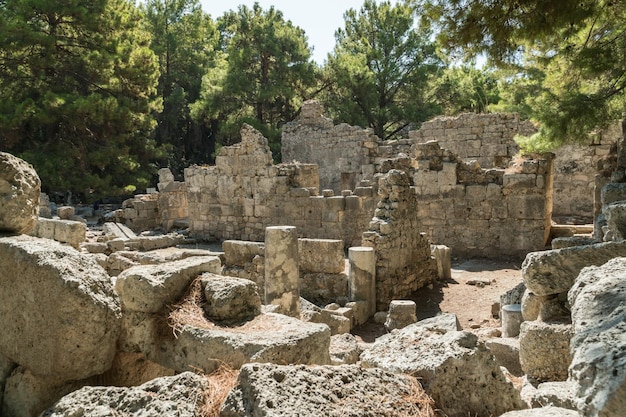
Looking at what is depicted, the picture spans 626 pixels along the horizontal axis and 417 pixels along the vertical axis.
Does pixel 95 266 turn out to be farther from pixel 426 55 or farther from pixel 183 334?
pixel 426 55

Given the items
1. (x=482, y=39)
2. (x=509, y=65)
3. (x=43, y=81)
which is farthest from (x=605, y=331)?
(x=43, y=81)

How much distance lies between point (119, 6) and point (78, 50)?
255 cm

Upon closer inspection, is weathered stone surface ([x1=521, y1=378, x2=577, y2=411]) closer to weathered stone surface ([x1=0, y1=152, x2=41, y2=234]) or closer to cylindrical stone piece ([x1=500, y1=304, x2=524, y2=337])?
cylindrical stone piece ([x1=500, y1=304, x2=524, y2=337])

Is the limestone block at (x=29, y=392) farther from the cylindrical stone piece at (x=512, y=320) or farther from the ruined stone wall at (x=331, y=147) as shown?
the ruined stone wall at (x=331, y=147)

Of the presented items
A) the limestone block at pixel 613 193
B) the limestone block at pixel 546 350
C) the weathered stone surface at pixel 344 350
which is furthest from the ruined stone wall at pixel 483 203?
the limestone block at pixel 546 350

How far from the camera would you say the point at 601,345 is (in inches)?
66.8

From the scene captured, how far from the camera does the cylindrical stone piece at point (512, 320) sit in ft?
17.9

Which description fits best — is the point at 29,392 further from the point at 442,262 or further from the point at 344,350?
the point at 442,262

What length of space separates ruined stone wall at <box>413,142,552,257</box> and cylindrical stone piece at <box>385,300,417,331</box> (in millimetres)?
4892

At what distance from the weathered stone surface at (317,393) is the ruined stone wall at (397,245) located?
676cm

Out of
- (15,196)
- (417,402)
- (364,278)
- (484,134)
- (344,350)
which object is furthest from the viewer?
(484,134)

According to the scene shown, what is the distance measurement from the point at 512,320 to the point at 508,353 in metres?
0.75

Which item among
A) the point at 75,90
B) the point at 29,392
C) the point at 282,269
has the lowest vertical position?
the point at 282,269

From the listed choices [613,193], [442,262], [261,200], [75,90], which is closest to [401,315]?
[613,193]
